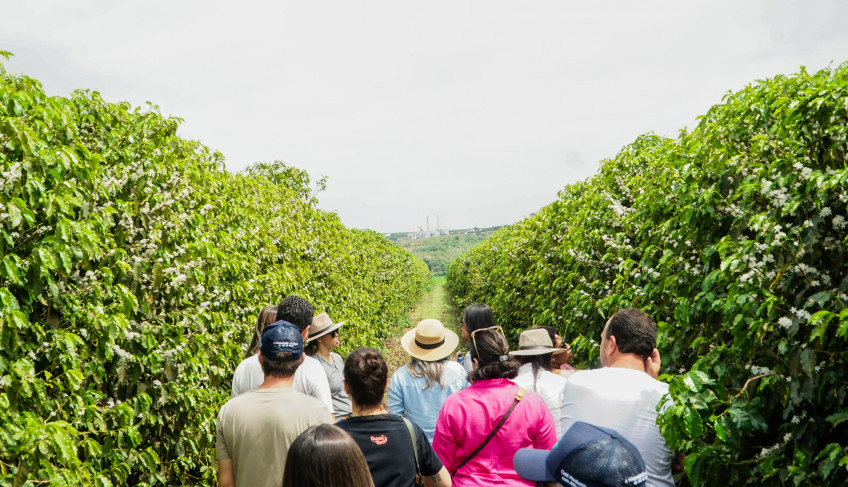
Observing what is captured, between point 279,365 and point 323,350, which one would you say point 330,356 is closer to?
point 323,350

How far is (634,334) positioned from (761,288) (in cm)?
67

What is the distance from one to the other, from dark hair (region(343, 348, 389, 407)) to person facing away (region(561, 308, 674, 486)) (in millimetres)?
1030

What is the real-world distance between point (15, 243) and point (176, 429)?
2049 millimetres

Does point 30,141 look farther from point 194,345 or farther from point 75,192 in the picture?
point 194,345

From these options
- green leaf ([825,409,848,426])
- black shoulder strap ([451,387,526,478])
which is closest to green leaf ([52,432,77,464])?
black shoulder strap ([451,387,526,478])

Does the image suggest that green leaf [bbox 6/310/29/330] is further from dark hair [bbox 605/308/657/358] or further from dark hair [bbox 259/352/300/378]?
dark hair [bbox 605/308/657/358]

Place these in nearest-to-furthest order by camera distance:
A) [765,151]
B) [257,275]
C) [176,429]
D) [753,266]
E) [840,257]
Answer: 1. [840,257]
2. [753,266]
3. [765,151]
4. [176,429]
5. [257,275]

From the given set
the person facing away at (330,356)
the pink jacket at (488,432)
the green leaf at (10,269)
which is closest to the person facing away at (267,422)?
the pink jacket at (488,432)

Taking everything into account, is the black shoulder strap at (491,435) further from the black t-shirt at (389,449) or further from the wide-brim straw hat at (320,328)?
the wide-brim straw hat at (320,328)

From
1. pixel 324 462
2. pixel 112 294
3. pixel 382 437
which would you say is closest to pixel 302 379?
pixel 382 437

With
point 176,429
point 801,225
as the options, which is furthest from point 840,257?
point 176,429

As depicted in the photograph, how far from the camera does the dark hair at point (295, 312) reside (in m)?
4.41

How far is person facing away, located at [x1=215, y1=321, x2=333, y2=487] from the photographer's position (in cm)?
294

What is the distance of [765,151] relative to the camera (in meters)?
3.16
